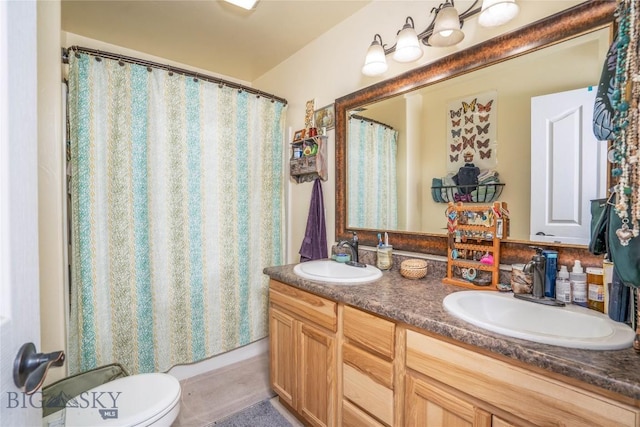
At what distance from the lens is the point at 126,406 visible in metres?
1.14

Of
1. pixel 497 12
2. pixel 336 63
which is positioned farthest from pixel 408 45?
pixel 336 63

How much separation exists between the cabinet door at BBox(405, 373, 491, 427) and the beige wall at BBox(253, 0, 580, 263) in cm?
119

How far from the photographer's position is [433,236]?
153 centimetres

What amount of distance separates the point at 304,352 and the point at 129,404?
2.50 ft

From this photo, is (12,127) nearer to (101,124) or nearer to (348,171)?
(101,124)

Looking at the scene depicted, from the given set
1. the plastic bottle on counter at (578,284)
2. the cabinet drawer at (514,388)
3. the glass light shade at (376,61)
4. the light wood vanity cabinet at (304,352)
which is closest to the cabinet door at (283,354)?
the light wood vanity cabinet at (304,352)

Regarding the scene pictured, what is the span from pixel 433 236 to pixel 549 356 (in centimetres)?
85

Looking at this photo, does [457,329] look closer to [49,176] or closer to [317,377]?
[317,377]

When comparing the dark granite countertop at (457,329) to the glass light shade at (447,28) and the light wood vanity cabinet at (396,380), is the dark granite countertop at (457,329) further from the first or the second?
the glass light shade at (447,28)

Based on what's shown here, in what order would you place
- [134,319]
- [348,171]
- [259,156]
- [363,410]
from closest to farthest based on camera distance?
[363,410] < [134,319] < [348,171] < [259,156]

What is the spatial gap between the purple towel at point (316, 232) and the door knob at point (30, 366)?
1591 millimetres

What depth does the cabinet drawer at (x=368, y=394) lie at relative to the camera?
1.12m

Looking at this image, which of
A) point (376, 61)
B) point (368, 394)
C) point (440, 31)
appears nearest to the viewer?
point (368, 394)

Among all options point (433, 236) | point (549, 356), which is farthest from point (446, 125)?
point (549, 356)
